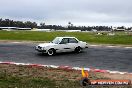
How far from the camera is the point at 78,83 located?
12.6 meters

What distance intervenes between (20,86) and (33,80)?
1.22 meters

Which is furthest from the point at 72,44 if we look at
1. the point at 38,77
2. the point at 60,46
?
the point at 38,77

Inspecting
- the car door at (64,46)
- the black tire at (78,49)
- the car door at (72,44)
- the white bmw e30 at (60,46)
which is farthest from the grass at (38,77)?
the black tire at (78,49)

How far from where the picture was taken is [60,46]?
22.9 meters

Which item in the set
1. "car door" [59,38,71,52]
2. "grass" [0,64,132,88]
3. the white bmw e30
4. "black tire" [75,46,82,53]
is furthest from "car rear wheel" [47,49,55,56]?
"grass" [0,64,132,88]

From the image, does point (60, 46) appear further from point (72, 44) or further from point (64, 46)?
point (72, 44)

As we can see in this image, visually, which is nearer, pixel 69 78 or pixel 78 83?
pixel 78 83

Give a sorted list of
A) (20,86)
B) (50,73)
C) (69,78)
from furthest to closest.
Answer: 1. (50,73)
2. (69,78)
3. (20,86)

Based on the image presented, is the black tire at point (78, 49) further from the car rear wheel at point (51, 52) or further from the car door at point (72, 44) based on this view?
the car rear wheel at point (51, 52)

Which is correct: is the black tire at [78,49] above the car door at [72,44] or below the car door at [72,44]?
below

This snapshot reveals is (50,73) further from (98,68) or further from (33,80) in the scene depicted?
(98,68)

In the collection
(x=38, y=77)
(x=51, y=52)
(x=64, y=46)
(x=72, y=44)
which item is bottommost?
(x=38, y=77)

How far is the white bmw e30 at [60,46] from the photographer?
22.4 metres

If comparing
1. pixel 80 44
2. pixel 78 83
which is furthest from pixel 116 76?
pixel 80 44
